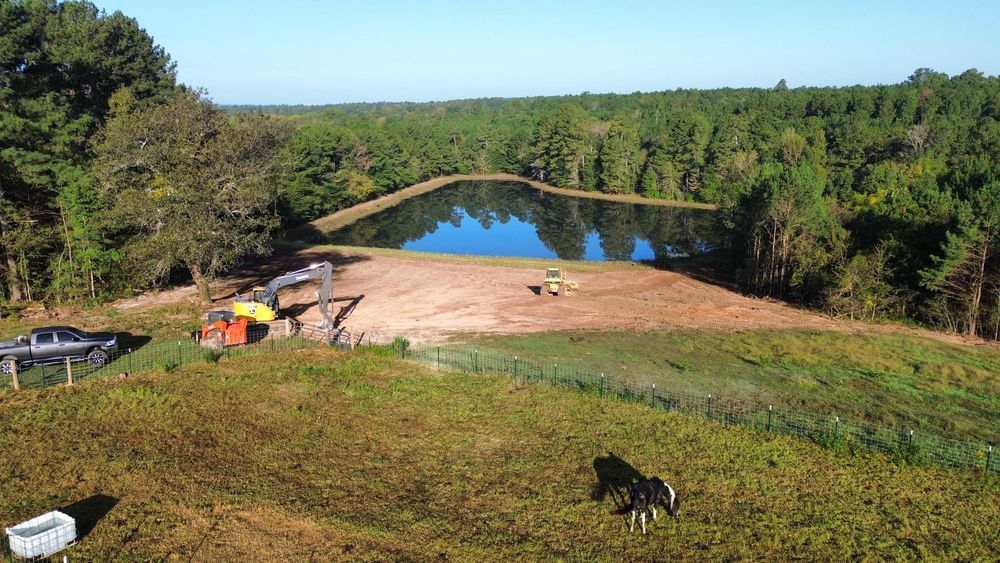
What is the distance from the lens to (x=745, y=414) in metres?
23.5

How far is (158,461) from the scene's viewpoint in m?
18.9

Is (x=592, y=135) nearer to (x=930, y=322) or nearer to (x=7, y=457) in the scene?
(x=930, y=322)

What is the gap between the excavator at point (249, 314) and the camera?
104ft

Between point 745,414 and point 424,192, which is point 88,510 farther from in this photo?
point 424,192

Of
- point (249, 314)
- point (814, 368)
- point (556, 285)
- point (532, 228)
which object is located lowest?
point (532, 228)

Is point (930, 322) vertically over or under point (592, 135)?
under

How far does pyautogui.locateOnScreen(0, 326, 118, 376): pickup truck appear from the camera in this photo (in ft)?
89.9

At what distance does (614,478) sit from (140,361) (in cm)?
2215

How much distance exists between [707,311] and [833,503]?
26.2 m

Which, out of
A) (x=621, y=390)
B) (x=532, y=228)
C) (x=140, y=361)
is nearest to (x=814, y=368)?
(x=621, y=390)

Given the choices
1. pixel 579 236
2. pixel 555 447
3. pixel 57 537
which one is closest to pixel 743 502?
pixel 555 447

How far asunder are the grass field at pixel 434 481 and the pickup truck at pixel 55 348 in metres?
4.19

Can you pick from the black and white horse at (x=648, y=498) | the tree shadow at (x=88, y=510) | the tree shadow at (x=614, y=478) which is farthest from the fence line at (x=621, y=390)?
the tree shadow at (x=88, y=510)

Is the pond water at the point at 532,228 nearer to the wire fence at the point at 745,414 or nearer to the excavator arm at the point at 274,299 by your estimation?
the excavator arm at the point at 274,299
